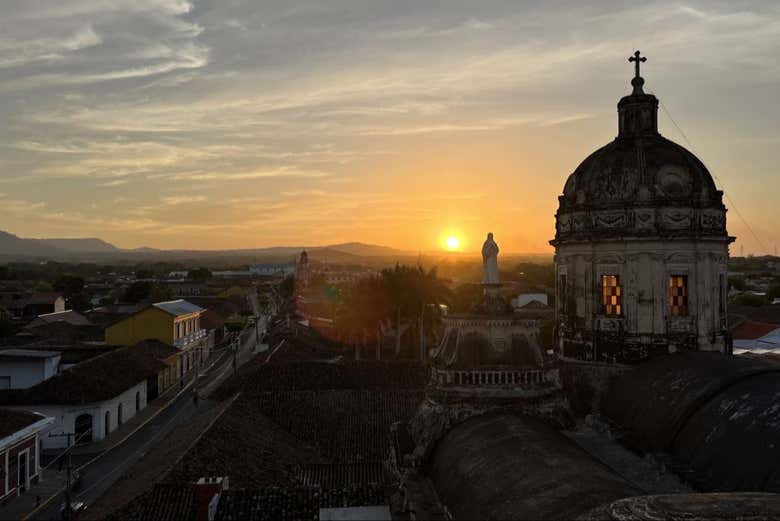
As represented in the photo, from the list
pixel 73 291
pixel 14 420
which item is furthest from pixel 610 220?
pixel 73 291

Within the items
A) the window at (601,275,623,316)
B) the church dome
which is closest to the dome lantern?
the church dome

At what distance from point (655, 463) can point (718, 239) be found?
8631 millimetres

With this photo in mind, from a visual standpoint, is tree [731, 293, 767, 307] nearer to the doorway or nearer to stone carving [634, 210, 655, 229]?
stone carving [634, 210, 655, 229]

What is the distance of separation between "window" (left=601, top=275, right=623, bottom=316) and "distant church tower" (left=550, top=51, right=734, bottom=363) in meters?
0.03

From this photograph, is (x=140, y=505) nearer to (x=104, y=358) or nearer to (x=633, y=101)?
(x=633, y=101)

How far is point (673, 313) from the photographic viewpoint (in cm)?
2058

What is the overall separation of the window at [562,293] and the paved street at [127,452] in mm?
19384

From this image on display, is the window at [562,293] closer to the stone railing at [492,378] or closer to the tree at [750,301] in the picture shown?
the stone railing at [492,378]

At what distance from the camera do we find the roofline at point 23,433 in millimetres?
26422

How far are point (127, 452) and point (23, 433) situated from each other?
7048 millimetres

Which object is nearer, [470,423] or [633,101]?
[470,423]

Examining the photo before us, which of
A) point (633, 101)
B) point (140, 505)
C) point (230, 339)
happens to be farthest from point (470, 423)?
point (230, 339)

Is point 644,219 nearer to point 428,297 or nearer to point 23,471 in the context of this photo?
point 23,471

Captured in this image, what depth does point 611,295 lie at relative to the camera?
2122cm
